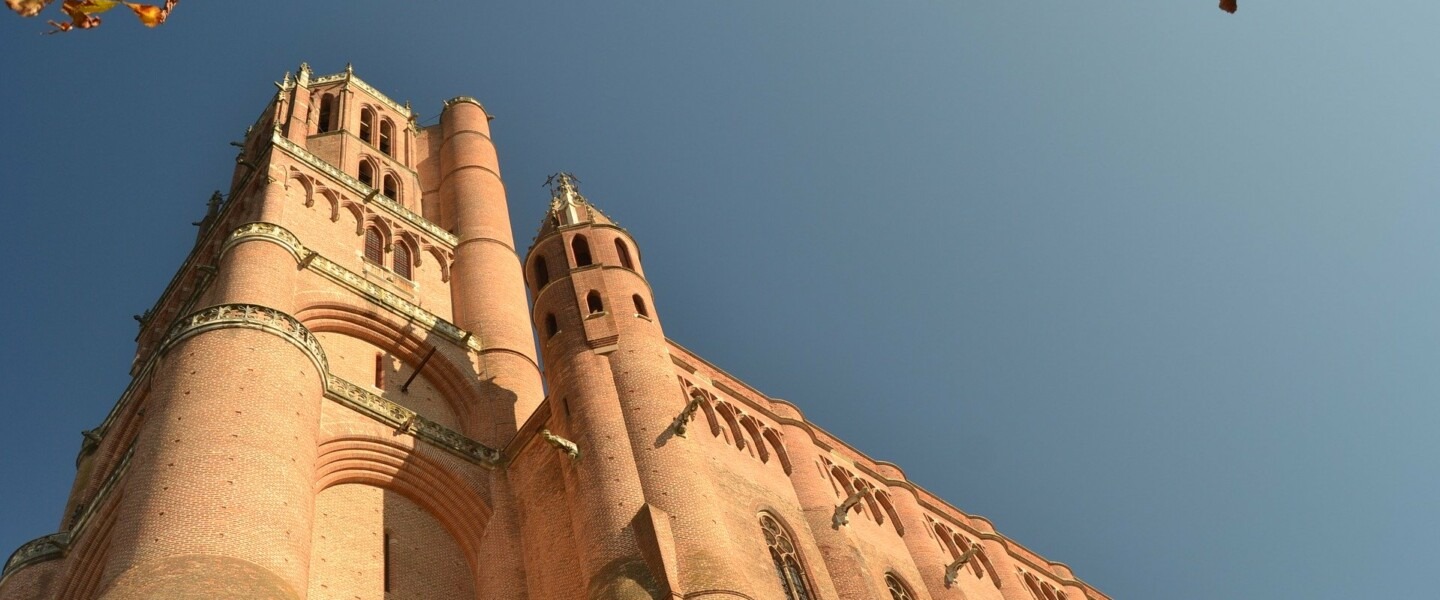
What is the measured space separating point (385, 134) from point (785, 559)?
2364 centimetres

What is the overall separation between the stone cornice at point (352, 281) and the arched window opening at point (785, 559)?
953 centimetres

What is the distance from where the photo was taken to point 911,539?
25.1m

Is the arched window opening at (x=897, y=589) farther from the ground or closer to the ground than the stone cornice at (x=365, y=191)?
closer to the ground

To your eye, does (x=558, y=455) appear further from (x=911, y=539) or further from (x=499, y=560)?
(x=911, y=539)

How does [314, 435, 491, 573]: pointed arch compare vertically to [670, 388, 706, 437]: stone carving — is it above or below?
above

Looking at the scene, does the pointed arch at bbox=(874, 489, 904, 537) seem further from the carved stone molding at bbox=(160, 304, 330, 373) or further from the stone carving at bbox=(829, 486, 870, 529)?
the carved stone molding at bbox=(160, 304, 330, 373)

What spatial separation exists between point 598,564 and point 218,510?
5259 mm

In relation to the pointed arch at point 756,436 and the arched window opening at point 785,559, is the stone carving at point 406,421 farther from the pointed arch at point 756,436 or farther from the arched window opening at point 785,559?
the arched window opening at point 785,559

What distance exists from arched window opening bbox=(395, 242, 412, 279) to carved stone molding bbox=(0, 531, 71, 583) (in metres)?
9.48

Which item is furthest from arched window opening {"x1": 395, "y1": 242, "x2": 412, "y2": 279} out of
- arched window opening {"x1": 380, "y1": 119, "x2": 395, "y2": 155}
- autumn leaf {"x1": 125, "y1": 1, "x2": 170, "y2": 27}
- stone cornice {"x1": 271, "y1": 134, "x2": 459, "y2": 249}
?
autumn leaf {"x1": 125, "y1": 1, "x2": 170, "y2": 27}

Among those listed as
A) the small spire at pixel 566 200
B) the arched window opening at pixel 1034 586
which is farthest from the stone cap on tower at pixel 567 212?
the arched window opening at pixel 1034 586

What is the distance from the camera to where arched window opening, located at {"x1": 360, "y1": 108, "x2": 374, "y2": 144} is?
36594mm

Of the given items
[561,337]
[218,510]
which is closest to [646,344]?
[561,337]

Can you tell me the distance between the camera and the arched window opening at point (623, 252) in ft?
80.3
